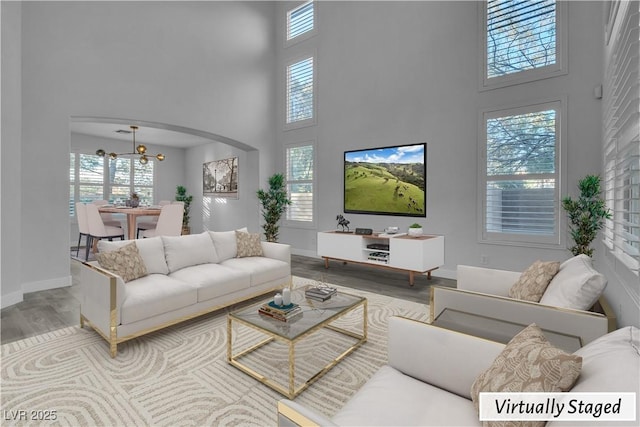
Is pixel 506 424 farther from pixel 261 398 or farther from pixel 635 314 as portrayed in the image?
pixel 261 398

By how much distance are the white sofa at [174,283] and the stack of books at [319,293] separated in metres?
0.90

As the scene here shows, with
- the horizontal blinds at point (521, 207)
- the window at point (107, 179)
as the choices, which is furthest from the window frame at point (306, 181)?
the window at point (107, 179)

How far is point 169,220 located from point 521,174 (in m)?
→ 5.82

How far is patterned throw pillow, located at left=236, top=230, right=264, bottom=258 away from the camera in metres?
3.85

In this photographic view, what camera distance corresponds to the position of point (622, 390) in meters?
0.75

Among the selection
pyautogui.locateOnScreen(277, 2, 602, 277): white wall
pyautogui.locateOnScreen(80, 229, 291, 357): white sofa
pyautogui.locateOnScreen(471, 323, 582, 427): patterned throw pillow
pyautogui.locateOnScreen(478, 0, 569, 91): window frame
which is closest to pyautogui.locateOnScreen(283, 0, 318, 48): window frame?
pyautogui.locateOnScreen(277, 2, 602, 277): white wall

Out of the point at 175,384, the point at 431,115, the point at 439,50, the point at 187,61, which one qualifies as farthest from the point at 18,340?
the point at 439,50

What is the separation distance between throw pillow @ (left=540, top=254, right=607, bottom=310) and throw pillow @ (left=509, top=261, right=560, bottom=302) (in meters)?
0.05

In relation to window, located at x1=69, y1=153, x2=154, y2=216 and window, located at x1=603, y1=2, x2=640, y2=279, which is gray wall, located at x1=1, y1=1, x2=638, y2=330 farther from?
window, located at x1=69, y1=153, x2=154, y2=216

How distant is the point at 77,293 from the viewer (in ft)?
12.5

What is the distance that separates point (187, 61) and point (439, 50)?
405 cm

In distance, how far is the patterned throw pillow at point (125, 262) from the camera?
270cm

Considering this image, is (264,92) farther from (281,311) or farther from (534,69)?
(281,311)

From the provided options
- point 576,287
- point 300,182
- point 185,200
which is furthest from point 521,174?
point 185,200
